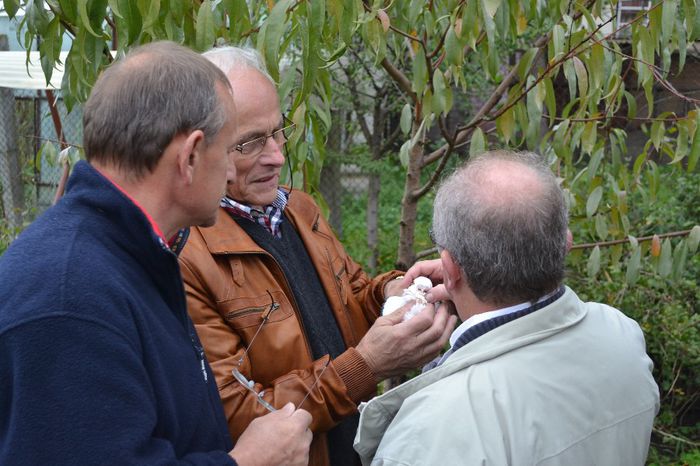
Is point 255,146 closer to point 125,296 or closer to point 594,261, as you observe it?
point 125,296

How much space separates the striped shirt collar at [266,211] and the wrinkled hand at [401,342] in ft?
1.47

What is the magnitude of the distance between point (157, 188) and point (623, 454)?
3.68 feet

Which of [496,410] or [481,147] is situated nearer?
[496,410]

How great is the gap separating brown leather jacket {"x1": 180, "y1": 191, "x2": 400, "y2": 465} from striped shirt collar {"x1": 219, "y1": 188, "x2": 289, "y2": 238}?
0.16ft

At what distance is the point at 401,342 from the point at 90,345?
39.5 inches

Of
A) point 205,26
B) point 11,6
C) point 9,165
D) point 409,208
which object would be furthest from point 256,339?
point 9,165

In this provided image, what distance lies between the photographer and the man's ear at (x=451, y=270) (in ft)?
5.91

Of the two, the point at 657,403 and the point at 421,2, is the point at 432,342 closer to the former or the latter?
the point at 657,403

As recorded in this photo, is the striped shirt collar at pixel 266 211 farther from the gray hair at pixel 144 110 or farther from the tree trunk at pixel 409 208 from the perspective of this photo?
the tree trunk at pixel 409 208

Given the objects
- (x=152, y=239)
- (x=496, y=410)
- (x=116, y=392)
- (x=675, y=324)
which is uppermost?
(x=152, y=239)

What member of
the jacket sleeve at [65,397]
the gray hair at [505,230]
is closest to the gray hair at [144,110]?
the jacket sleeve at [65,397]

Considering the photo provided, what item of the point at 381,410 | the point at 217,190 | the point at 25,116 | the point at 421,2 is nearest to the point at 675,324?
the point at 421,2

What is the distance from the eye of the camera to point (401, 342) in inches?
87.0

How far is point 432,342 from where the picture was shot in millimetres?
2262
